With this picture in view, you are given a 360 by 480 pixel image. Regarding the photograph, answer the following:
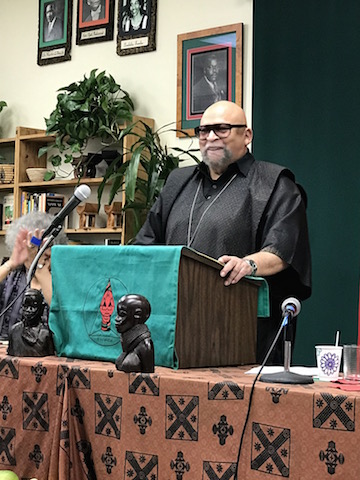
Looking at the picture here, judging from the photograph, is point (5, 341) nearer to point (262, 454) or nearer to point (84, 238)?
point (262, 454)

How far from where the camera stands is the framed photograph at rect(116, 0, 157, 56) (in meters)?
5.17

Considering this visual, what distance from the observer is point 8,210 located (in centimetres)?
576

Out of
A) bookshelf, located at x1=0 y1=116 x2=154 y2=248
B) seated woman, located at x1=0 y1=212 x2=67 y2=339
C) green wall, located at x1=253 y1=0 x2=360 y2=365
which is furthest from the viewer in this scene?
bookshelf, located at x1=0 y1=116 x2=154 y2=248

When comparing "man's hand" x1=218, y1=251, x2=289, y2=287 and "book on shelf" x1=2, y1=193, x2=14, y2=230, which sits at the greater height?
"book on shelf" x1=2, y1=193, x2=14, y2=230

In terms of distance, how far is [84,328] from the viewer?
2273 millimetres

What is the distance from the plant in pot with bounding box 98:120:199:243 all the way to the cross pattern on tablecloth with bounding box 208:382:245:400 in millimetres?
2706

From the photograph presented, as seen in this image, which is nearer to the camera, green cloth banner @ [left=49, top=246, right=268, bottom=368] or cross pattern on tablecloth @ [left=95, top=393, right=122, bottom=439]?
cross pattern on tablecloth @ [left=95, top=393, right=122, bottom=439]

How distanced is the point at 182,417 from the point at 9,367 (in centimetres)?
60

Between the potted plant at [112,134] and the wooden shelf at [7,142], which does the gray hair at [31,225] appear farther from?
the wooden shelf at [7,142]

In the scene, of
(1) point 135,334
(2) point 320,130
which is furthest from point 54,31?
(1) point 135,334

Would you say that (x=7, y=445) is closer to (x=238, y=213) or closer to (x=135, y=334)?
(x=135, y=334)

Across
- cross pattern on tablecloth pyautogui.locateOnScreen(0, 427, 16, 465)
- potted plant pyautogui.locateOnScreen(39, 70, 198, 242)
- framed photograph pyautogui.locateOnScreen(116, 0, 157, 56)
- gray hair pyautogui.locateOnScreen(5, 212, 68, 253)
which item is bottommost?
cross pattern on tablecloth pyautogui.locateOnScreen(0, 427, 16, 465)

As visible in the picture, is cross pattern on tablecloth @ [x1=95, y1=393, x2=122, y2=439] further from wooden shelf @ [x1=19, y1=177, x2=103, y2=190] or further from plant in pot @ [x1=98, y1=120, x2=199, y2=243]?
wooden shelf @ [x1=19, y1=177, x2=103, y2=190]

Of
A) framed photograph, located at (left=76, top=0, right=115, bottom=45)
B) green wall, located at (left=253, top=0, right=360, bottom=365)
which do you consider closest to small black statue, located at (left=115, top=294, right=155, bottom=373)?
green wall, located at (left=253, top=0, right=360, bottom=365)
